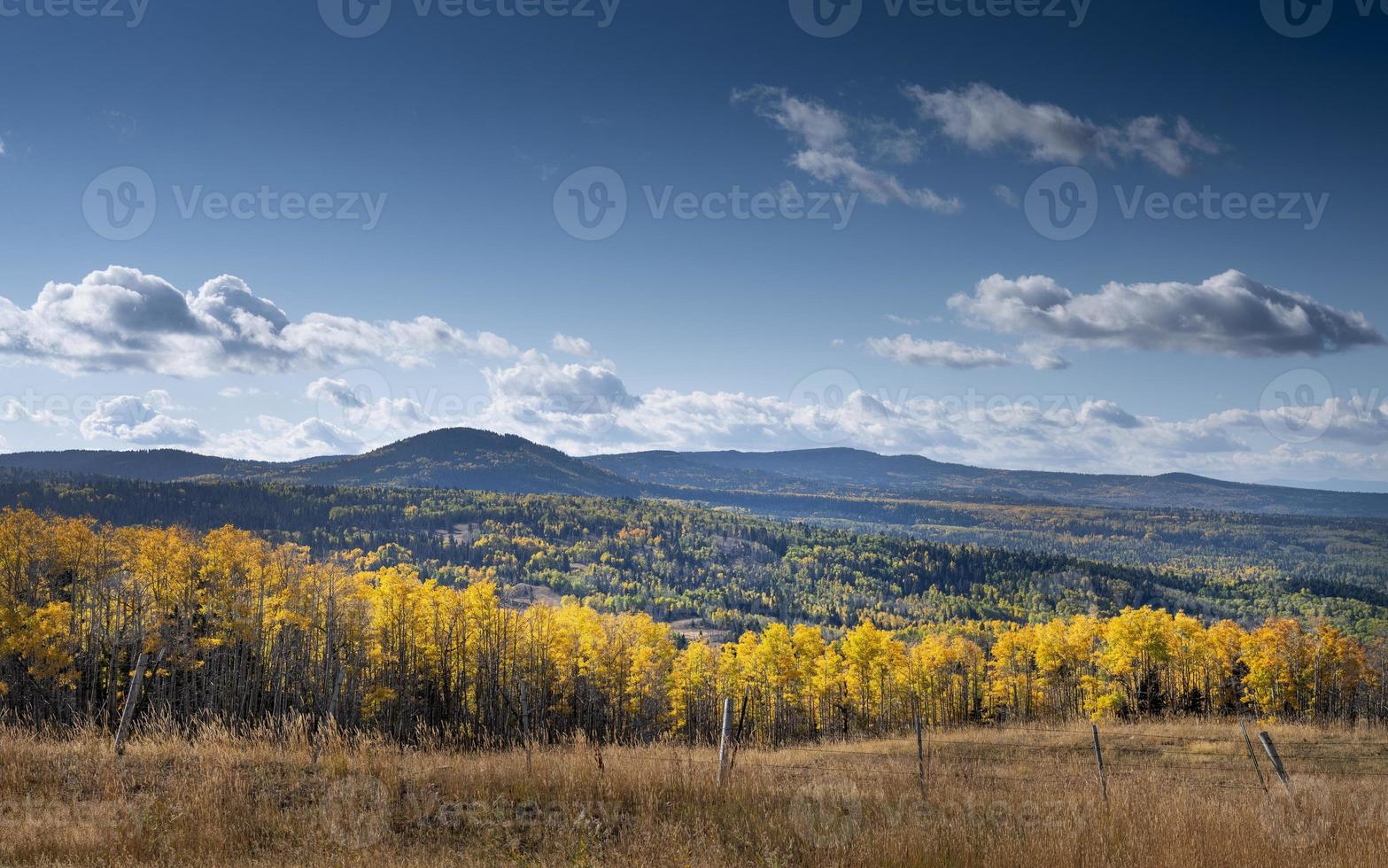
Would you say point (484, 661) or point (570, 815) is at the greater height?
point (570, 815)

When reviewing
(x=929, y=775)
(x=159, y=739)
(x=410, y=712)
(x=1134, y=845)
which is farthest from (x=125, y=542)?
(x=1134, y=845)

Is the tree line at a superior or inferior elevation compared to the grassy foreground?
inferior

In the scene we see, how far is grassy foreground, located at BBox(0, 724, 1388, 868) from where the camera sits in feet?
28.9

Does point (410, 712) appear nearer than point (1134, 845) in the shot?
No

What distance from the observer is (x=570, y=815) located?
10.8 m

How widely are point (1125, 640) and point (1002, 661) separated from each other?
27051 millimetres

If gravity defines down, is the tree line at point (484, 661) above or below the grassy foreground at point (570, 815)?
below

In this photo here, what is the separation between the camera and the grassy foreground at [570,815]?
8.80 metres

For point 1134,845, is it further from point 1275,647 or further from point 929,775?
point 1275,647

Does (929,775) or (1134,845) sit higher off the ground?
(1134,845)

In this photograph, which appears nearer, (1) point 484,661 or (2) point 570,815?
(2) point 570,815

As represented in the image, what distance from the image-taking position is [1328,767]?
86.6 feet

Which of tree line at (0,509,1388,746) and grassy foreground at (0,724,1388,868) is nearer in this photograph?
grassy foreground at (0,724,1388,868)

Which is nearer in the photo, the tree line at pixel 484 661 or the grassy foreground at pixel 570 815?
the grassy foreground at pixel 570 815
